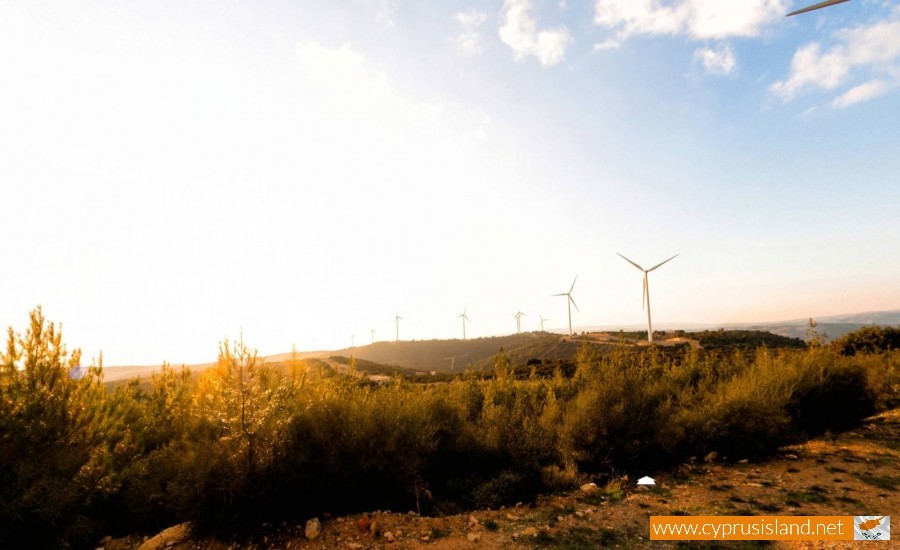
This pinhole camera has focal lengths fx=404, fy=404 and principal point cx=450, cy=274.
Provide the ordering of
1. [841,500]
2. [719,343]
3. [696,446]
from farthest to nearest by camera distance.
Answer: [719,343] < [696,446] < [841,500]

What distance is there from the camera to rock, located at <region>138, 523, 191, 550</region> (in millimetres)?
5918

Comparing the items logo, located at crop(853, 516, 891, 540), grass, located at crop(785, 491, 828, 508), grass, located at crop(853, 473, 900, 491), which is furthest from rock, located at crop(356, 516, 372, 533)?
grass, located at crop(853, 473, 900, 491)

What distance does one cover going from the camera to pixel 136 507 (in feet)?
21.9

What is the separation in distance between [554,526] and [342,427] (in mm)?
4153

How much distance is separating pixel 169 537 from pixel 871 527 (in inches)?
417

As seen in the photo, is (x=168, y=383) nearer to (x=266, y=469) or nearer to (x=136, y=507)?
(x=136, y=507)

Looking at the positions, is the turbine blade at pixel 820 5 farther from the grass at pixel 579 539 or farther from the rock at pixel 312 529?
the rock at pixel 312 529

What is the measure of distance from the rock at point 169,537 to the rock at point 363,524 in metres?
2.54

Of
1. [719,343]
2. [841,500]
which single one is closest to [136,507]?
[841,500]

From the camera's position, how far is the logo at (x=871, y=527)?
230 inches

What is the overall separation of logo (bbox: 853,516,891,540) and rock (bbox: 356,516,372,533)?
23.7 ft

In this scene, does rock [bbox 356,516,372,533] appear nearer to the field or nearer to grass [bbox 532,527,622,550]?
the field

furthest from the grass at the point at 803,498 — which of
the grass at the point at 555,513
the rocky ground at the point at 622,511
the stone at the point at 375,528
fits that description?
the stone at the point at 375,528

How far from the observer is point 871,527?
6109mm
